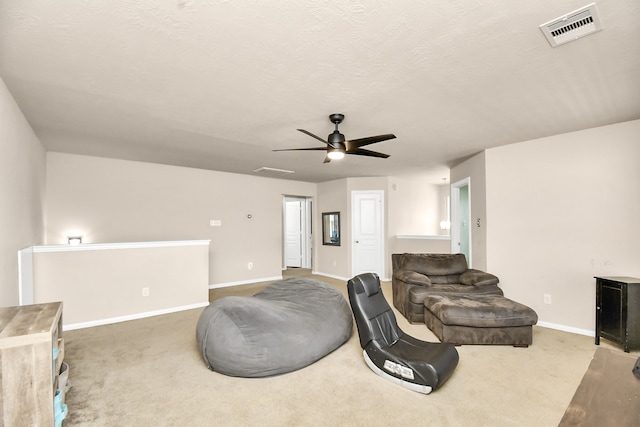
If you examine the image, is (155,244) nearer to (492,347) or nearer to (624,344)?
(492,347)

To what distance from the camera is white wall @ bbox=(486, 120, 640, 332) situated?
3561mm

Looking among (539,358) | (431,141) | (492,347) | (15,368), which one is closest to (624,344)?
(539,358)

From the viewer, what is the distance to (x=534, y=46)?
1.96 metres

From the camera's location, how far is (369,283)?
10.2 ft

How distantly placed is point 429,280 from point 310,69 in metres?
3.41

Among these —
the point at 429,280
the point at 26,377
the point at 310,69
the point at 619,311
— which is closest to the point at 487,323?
the point at 429,280

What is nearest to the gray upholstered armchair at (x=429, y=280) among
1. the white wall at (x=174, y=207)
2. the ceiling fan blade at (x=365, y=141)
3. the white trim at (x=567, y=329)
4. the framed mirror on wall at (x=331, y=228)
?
the white trim at (x=567, y=329)

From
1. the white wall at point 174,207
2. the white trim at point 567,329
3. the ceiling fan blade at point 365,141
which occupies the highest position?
the ceiling fan blade at point 365,141

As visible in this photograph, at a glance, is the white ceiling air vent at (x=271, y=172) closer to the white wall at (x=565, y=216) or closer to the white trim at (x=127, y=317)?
the white trim at (x=127, y=317)

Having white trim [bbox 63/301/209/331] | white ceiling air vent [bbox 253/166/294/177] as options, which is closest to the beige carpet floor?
white trim [bbox 63/301/209/331]

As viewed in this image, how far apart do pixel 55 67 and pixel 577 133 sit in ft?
18.0

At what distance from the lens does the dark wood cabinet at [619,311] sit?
123 inches

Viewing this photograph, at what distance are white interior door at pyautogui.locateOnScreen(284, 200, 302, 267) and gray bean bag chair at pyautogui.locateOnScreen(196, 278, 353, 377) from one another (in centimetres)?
576

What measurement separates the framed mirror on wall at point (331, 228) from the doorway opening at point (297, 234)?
70 cm
